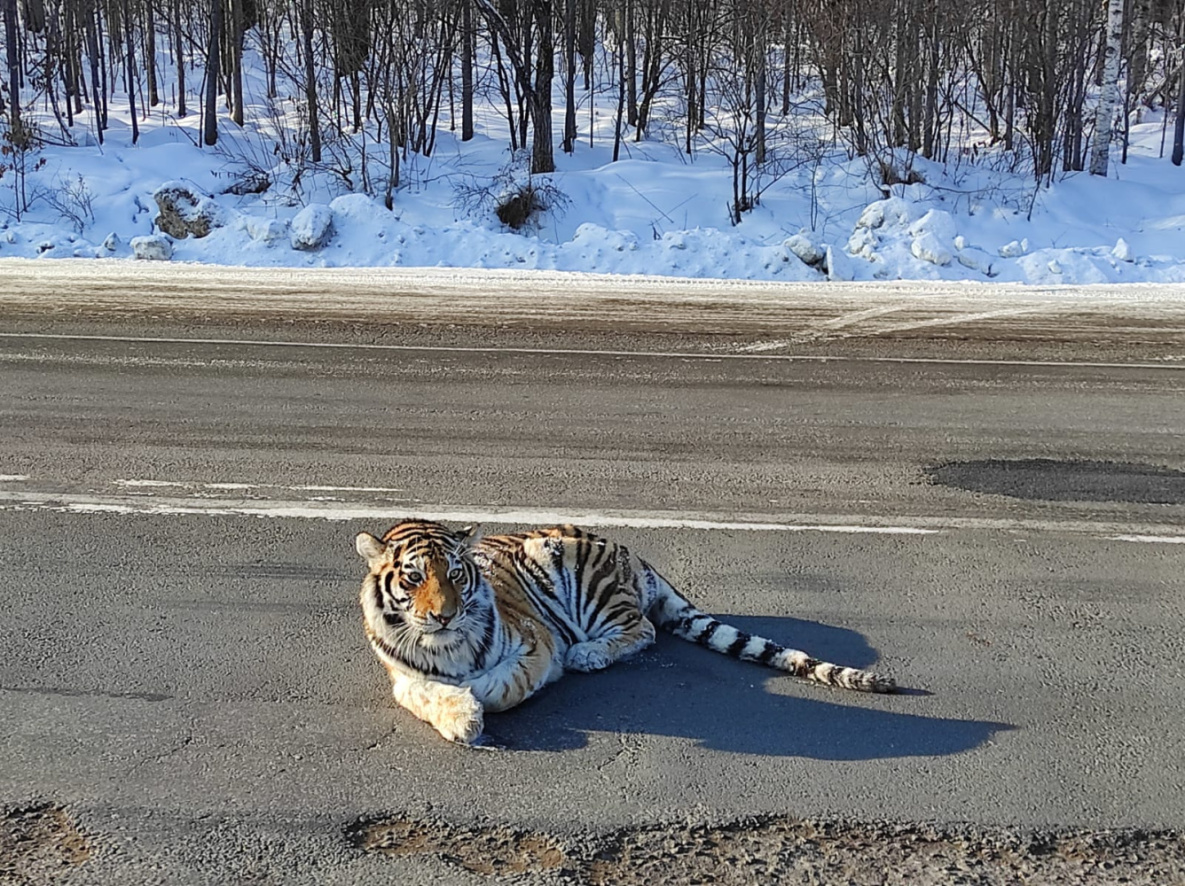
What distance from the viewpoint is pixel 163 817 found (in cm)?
400

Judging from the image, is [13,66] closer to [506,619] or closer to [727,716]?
[506,619]

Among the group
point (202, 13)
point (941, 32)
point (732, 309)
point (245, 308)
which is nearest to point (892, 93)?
point (941, 32)

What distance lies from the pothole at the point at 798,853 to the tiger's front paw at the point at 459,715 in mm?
468

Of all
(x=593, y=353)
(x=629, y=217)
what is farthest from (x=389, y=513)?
(x=629, y=217)

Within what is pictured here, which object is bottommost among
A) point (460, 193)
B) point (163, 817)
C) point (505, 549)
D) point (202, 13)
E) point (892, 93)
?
point (163, 817)

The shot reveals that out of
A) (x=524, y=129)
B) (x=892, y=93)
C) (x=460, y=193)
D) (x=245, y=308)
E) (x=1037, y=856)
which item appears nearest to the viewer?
(x=1037, y=856)

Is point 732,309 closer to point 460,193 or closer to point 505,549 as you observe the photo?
point 505,549

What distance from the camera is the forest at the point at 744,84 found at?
81.5 ft

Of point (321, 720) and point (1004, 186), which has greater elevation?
point (1004, 186)

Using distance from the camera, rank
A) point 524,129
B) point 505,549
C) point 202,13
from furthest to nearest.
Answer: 1. point 202,13
2. point 524,129
3. point 505,549

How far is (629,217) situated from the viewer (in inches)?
915

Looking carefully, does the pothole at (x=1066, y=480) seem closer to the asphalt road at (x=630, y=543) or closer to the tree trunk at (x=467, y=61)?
the asphalt road at (x=630, y=543)

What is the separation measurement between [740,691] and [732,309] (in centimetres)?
970

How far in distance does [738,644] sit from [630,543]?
147cm
